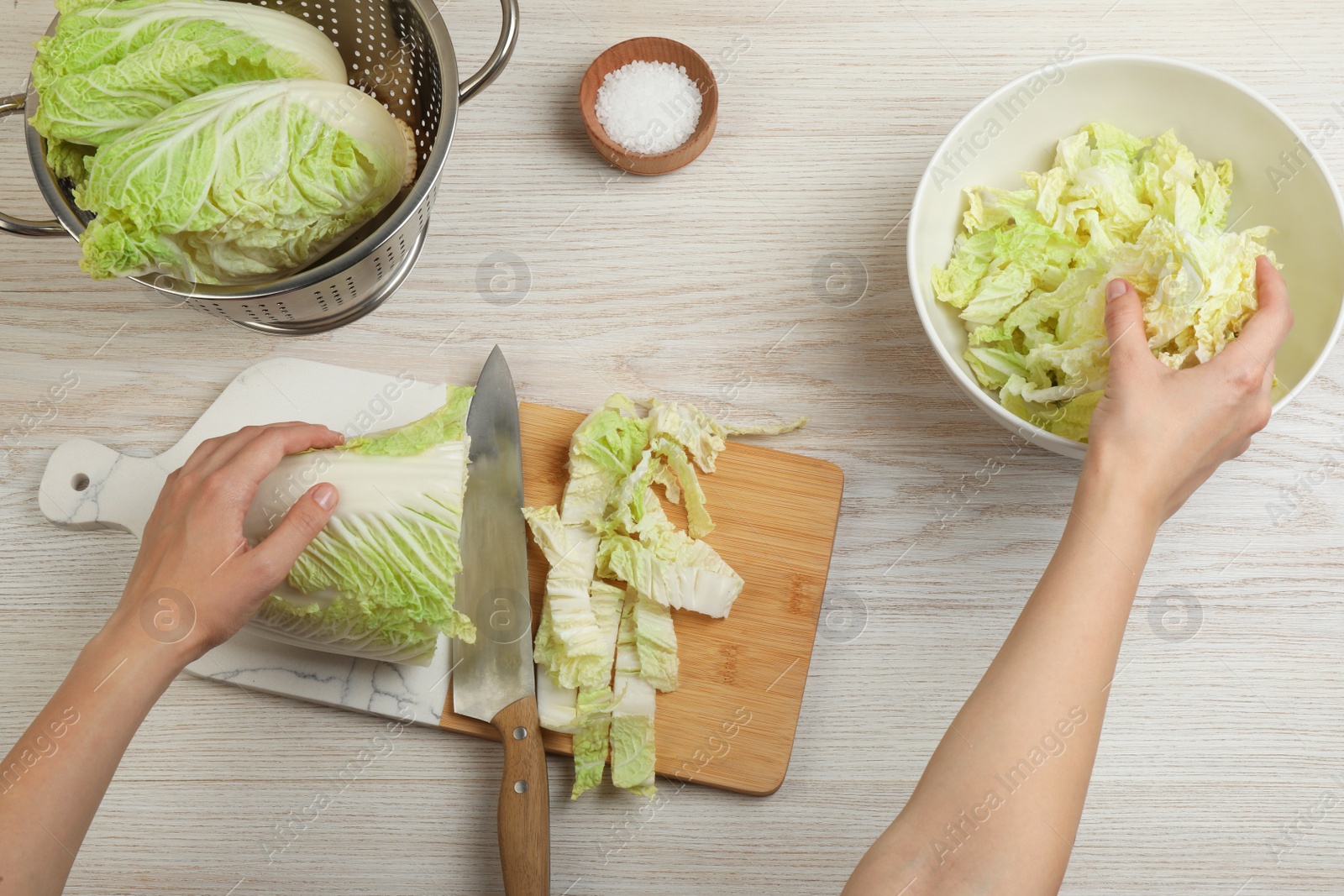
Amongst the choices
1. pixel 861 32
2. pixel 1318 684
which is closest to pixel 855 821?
pixel 1318 684

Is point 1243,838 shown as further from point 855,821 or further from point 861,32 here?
point 861,32

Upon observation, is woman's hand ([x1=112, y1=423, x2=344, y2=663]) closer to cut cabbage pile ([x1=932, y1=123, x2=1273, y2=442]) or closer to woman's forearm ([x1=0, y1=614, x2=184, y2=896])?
woman's forearm ([x1=0, y1=614, x2=184, y2=896])

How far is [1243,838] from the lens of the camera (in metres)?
1.93

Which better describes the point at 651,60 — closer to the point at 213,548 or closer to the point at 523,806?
the point at 213,548

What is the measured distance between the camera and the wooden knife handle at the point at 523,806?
1.80 meters

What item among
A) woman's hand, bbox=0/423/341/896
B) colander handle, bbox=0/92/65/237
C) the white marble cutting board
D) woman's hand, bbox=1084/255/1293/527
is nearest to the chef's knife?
the white marble cutting board

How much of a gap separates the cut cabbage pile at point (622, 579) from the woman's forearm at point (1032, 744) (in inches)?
24.5

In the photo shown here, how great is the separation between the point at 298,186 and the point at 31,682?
4.39 feet

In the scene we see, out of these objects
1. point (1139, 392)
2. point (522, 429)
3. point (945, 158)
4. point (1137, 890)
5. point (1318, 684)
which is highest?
point (945, 158)

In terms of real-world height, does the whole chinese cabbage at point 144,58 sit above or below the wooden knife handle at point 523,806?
above

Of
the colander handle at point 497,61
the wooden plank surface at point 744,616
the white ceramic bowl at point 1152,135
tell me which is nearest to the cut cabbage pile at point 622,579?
the wooden plank surface at point 744,616

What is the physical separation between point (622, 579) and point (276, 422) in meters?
0.90

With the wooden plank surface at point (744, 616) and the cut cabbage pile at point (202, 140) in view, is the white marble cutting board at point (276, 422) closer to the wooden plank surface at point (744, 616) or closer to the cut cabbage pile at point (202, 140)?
the wooden plank surface at point (744, 616)

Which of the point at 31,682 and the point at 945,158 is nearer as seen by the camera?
the point at 945,158
